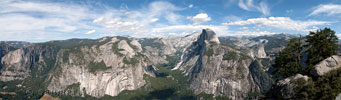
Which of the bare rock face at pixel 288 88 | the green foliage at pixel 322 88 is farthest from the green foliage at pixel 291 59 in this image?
the green foliage at pixel 322 88

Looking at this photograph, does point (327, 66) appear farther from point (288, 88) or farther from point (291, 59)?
point (291, 59)

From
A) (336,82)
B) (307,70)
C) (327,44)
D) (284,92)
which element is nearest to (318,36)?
(327,44)

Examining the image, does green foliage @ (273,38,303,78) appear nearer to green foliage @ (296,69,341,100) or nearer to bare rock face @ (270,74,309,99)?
bare rock face @ (270,74,309,99)

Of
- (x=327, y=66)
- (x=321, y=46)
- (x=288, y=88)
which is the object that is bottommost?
(x=288, y=88)

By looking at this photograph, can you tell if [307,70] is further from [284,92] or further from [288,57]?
[284,92]

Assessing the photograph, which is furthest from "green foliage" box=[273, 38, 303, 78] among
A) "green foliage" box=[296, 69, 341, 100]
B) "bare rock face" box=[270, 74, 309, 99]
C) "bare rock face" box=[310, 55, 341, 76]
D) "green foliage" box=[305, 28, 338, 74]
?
"green foliage" box=[296, 69, 341, 100]

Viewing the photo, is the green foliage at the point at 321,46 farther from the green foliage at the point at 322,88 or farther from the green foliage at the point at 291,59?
the green foliage at the point at 322,88

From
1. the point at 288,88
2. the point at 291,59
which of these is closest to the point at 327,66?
the point at 288,88
